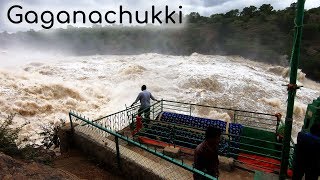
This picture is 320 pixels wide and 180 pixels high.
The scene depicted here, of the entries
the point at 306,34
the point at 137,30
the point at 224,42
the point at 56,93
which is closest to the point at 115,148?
the point at 56,93

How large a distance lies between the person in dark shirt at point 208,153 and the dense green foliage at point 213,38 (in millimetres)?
32843

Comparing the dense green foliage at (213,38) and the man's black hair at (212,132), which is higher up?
the dense green foliage at (213,38)

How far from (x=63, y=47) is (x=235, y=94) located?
158 feet

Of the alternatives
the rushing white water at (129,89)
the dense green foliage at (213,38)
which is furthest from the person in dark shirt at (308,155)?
the dense green foliage at (213,38)

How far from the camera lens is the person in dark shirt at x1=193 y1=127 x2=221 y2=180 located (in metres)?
4.05

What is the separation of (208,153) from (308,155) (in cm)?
224

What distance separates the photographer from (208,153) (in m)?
4.12

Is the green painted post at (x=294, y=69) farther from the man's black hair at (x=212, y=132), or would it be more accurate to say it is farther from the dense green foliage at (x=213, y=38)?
the dense green foliage at (x=213, y=38)

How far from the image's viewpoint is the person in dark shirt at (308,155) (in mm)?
5008

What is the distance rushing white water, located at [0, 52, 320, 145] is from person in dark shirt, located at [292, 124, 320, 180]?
12.2 meters

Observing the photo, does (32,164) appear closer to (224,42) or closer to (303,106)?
(303,106)

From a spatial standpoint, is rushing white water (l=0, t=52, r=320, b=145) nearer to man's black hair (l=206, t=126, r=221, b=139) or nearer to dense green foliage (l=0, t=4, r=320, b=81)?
dense green foliage (l=0, t=4, r=320, b=81)

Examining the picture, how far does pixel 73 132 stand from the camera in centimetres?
688

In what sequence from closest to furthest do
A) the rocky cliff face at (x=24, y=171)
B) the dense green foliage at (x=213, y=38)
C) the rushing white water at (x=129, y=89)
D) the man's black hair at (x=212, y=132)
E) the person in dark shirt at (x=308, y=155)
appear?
the man's black hair at (x=212, y=132) → the rocky cliff face at (x=24, y=171) → the person in dark shirt at (x=308, y=155) → the rushing white water at (x=129, y=89) → the dense green foliage at (x=213, y=38)
